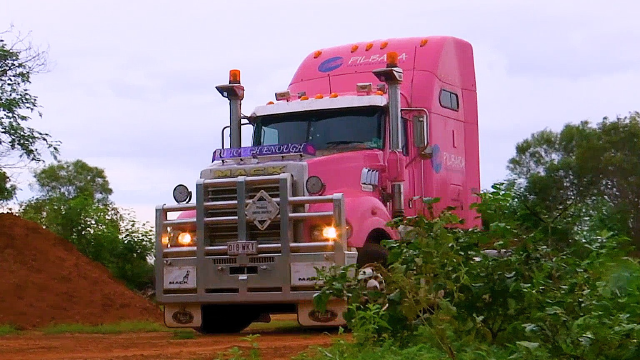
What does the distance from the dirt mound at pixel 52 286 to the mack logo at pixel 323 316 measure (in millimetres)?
6711

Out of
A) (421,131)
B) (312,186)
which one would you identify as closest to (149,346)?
(312,186)

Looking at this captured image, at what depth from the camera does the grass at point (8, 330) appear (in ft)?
53.9

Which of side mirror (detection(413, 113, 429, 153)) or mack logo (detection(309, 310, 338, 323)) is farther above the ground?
side mirror (detection(413, 113, 429, 153))

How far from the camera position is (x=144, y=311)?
1973 centimetres

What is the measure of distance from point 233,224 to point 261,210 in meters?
0.44

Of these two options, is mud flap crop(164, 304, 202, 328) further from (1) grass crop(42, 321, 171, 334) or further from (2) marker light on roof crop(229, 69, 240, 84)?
(2) marker light on roof crop(229, 69, 240, 84)

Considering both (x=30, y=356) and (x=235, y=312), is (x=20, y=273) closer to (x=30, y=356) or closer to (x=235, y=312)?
(x=235, y=312)

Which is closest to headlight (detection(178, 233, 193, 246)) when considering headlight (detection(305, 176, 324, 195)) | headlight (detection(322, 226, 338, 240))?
headlight (detection(305, 176, 324, 195))

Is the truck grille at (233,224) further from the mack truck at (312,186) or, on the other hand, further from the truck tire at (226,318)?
the truck tire at (226,318)

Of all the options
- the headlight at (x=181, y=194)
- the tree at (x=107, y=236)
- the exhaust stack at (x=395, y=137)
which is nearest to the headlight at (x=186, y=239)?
the headlight at (x=181, y=194)

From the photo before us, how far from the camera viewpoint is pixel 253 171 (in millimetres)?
13273

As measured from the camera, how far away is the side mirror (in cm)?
1409

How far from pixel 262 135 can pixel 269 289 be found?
289cm

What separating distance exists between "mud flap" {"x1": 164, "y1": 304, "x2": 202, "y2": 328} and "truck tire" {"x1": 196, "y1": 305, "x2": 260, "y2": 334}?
26cm
